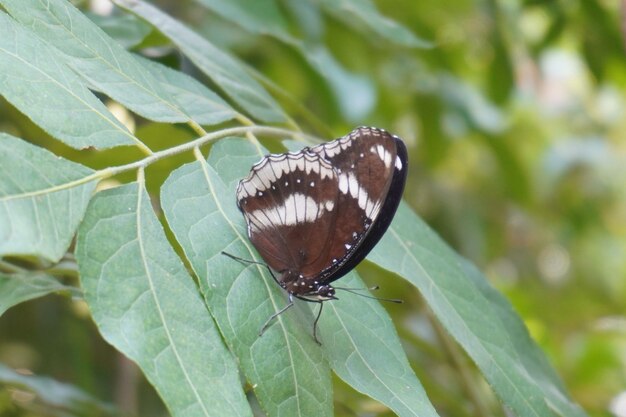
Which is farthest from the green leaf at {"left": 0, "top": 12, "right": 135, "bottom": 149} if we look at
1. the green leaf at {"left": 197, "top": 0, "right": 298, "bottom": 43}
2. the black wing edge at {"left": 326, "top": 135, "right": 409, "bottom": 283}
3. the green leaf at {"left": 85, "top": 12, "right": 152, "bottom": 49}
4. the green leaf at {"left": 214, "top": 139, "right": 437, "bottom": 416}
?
the green leaf at {"left": 197, "top": 0, "right": 298, "bottom": 43}

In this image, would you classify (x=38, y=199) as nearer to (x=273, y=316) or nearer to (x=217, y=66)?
(x=273, y=316)

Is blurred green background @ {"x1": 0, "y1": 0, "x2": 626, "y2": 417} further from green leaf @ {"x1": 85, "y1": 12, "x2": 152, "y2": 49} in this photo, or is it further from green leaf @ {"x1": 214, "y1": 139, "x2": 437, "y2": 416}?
green leaf @ {"x1": 214, "y1": 139, "x2": 437, "y2": 416}

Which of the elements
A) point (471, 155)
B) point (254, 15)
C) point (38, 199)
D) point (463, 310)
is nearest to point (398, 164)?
point (463, 310)

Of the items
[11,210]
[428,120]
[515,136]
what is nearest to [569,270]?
[515,136]

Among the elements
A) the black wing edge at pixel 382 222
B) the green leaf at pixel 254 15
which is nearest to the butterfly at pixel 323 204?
the black wing edge at pixel 382 222

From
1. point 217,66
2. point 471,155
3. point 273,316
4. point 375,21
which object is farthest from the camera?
point 471,155

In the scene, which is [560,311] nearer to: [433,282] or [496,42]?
[496,42]

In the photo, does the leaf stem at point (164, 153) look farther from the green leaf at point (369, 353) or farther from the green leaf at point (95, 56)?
the green leaf at point (369, 353)
